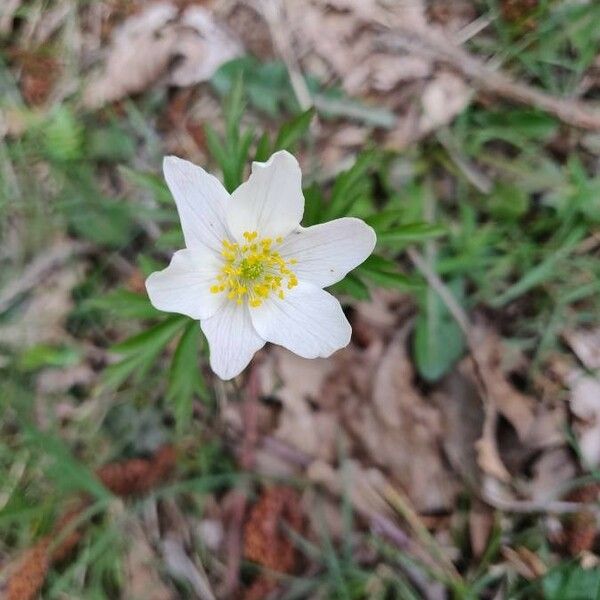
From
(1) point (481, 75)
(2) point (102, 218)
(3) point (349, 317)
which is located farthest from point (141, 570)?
Answer: (1) point (481, 75)

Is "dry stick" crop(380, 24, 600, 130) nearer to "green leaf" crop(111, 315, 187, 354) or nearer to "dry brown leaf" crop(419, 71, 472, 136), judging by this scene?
"dry brown leaf" crop(419, 71, 472, 136)

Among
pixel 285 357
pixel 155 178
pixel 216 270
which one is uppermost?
pixel 155 178

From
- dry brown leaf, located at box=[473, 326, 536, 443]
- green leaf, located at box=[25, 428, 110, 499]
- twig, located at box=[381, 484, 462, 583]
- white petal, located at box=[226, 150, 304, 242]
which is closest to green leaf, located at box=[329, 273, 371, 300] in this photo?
white petal, located at box=[226, 150, 304, 242]

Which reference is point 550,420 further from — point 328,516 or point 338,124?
point 338,124

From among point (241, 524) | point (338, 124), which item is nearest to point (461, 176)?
point (338, 124)

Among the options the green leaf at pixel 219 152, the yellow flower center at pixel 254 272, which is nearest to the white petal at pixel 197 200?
the yellow flower center at pixel 254 272

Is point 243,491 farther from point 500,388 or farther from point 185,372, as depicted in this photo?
point 500,388
